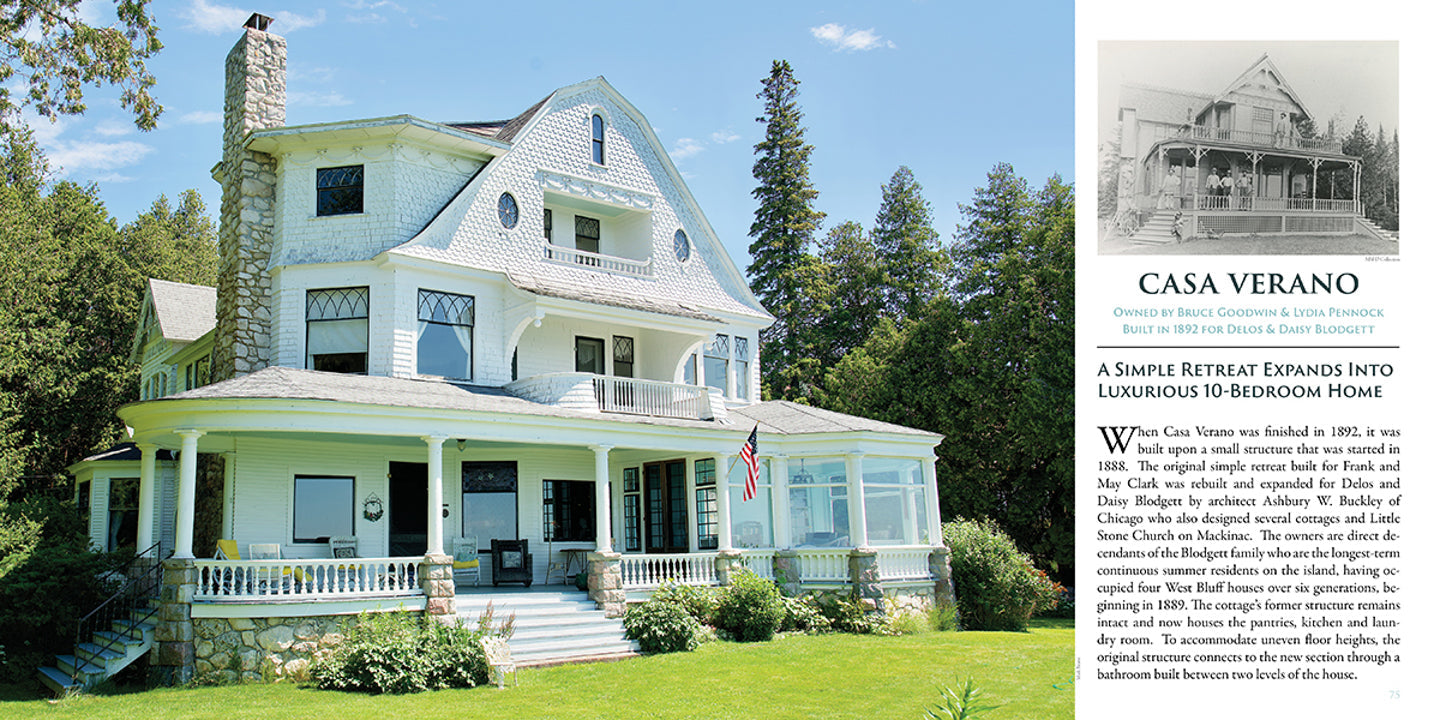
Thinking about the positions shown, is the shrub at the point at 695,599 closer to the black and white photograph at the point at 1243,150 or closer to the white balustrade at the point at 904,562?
the white balustrade at the point at 904,562

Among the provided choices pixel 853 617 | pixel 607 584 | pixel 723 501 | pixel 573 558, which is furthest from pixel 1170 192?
pixel 573 558

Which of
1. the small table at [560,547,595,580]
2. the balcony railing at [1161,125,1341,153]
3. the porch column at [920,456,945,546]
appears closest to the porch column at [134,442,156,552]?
the small table at [560,547,595,580]

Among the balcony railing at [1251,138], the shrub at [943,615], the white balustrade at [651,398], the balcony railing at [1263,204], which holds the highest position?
the balcony railing at [1251,138]

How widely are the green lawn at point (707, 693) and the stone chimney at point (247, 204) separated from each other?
7.46m

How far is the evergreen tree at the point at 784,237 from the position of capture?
41656 millimetres

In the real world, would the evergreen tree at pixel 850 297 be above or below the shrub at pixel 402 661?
above

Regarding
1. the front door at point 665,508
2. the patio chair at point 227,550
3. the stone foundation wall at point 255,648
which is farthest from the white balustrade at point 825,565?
the patio chair at point 227,550

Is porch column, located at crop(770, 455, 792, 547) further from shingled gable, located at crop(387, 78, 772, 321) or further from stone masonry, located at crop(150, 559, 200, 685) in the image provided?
stone masonry, located at crop(150, 559, 200, 685)

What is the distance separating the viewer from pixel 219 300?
70.6 ft

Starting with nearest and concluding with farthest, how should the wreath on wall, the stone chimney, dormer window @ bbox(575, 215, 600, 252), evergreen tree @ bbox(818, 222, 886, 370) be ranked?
the wreath on wall < the stone chimney < dormer window @ bbox(575, 215, 600, 252) < evergreen tree @ bbox(818, 222, 886, 370)

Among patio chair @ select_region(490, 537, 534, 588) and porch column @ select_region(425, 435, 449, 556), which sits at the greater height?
porch column @ select_region(425, 435, 449, 556)

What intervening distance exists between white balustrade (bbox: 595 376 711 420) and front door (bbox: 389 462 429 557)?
387cm

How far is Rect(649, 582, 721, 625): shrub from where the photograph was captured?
1847cm

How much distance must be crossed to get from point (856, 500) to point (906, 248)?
2087cm
